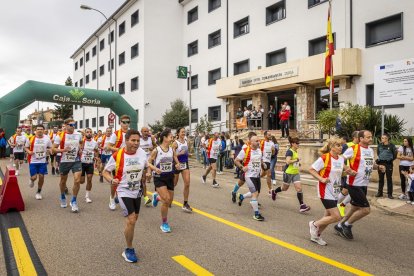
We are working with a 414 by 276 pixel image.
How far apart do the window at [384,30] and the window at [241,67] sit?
8812mm

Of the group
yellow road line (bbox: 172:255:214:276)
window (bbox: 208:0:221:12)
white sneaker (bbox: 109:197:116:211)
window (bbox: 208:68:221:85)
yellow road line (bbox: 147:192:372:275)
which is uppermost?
window (bbox: 208:0:221:12)

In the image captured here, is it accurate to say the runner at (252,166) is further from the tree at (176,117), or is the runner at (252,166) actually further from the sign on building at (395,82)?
the tree at (176,117)

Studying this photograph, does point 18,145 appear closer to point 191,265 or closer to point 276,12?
point 191,265

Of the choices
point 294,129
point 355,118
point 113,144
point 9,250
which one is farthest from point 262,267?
point 294,129

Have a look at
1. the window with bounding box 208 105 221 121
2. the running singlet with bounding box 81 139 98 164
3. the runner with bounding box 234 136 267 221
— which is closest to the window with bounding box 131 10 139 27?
the window with bounding box 208 105 221 121

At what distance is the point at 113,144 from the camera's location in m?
8.34

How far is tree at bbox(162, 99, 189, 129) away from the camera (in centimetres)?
2719

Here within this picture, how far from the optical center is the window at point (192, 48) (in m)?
30.3

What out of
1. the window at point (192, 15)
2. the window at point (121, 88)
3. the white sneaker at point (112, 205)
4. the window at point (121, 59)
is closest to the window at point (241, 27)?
the window at point (192, 15)

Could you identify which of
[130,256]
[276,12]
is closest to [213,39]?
[276,12]

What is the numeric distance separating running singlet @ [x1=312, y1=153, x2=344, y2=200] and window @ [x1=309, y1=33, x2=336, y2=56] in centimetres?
1505

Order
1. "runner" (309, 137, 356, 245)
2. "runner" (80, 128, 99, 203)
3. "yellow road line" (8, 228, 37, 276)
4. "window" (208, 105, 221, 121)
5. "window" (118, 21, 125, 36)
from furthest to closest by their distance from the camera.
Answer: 1. "window" (118, 21, 125, 36)
2. "window" (208, 105, 221, 121)
3. "runner" (80, 128, 99, 203)
4. "runner" (309, 137, 356, 245)
5. "yellow road line" (8, 228, 37, 276)

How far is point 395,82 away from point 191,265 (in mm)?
8923

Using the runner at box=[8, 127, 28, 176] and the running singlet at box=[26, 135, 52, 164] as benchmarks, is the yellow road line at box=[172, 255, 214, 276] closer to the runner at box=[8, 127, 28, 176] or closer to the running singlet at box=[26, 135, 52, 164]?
the running singlet at box=[26, 135, 52, 164]
